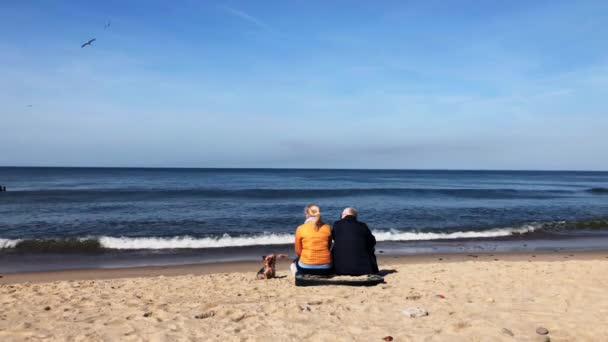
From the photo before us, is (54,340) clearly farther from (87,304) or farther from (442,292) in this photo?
(442,292)

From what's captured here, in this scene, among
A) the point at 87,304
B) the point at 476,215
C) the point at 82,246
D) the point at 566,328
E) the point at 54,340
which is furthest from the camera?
the point at 476,215

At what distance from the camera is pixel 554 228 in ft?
58.7

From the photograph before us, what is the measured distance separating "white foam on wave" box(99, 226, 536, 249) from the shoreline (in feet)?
10.1

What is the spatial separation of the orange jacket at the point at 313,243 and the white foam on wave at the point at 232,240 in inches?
282

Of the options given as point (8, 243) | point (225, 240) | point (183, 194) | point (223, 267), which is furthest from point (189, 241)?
point (183, 194)

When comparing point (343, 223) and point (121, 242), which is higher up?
point (343, 223)

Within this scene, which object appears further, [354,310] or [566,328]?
[354,310]

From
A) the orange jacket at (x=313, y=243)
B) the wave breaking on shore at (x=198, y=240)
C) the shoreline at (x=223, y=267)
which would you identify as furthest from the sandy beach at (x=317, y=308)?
the wave breaking on shore at (x=198, y=240)

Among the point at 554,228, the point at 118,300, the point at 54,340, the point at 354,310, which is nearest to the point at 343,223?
the point at 354,310

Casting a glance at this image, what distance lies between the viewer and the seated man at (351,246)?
6.97 meters

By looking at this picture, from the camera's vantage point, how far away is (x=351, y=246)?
23.1 feet

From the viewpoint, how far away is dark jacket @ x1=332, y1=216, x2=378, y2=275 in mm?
6969

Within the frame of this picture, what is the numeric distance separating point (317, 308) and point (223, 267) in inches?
205

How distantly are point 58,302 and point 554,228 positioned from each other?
61.8 feet
